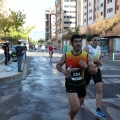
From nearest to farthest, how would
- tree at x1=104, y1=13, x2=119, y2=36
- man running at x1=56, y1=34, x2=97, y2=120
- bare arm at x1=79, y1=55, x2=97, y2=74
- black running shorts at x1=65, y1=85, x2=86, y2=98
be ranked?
bare arm at x1=79, y1=55, x2=97, y2=74
man running at x1=56, y1=34, x2=97, y2=120
black running shorts at x1=65, y1=85, x2=86, y2=98
tree at x1=104, y1=13, x2=119, y2=36

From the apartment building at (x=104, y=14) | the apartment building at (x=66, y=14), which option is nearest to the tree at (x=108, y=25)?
the apartment building at (x=104, y=14)

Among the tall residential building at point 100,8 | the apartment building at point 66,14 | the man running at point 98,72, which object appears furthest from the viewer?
the apartment building at point 66,14

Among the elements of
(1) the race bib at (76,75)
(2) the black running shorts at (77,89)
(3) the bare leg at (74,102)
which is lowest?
(3) the bare leg at (74,102)

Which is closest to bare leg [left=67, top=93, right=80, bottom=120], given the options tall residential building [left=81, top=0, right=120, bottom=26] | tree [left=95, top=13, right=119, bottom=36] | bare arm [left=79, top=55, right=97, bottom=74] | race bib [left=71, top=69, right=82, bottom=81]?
race bib [left=71, top=69, right=82, bottom=81]

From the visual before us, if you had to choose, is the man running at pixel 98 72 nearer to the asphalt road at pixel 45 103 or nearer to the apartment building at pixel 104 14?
the asphalt road at pixel 45 103

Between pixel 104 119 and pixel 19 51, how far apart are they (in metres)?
9.24

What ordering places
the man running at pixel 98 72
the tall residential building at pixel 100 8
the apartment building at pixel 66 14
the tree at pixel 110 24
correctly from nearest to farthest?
1. the man running at pixel 98 72
2. the tree at pixel 110 24
3. the tall residential building at pixel 100 8
4. the apartment building at pixel 66 14

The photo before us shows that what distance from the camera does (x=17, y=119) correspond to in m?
5.63

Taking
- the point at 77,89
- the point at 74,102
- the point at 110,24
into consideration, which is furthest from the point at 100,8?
the point at 74,102

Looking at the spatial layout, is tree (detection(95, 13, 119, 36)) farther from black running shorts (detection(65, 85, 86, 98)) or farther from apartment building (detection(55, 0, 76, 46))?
apartment building (detection(55, 0, 76, 46))

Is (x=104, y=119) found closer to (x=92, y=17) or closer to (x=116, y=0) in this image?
(x=116, y=0)

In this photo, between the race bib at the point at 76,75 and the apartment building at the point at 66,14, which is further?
the apartment building at the point at 66,14

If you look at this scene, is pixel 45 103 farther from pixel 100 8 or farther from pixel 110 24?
pixel 100 8

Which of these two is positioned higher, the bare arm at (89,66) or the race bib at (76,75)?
the bare arm at (89,66)
